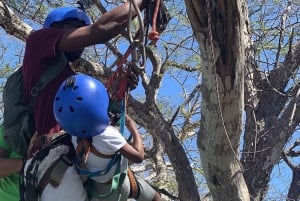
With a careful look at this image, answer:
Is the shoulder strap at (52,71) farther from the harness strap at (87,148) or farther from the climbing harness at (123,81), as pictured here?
the harness strap at (87,148)

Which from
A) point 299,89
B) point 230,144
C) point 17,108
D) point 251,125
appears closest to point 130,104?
point 251,125

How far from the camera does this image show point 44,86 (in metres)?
2.53

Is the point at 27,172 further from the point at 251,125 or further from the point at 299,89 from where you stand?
the point at 299,89

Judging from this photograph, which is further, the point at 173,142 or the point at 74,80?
the point at 173,142

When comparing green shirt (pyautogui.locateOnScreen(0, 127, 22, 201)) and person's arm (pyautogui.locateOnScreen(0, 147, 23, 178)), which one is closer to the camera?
person's arm (pyautogui.locateOnScreen(0, 147, 23, 178))

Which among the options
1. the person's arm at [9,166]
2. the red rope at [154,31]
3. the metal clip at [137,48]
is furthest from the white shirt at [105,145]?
the person's arm at [9,166]

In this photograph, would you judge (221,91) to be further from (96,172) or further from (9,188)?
(9,188)

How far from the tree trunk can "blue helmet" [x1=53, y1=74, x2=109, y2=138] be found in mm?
601

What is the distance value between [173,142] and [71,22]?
1814 millimetres

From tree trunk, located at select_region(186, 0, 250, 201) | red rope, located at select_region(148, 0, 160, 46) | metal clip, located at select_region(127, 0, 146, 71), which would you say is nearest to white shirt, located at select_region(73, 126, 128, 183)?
metal clip, located at select_region(127, 0, 146, 71)

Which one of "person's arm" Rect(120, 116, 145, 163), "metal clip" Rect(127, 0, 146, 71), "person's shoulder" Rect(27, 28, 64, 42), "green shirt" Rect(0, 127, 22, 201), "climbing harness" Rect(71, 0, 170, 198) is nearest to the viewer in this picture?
"metal clip" Rect(127, 0, 146, 71)

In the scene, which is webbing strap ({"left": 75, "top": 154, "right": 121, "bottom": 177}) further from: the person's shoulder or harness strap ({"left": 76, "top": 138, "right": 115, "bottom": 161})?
the person's shoulder

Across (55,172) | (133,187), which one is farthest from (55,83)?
(133,187)

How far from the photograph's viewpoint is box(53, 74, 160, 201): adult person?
2275 mm
